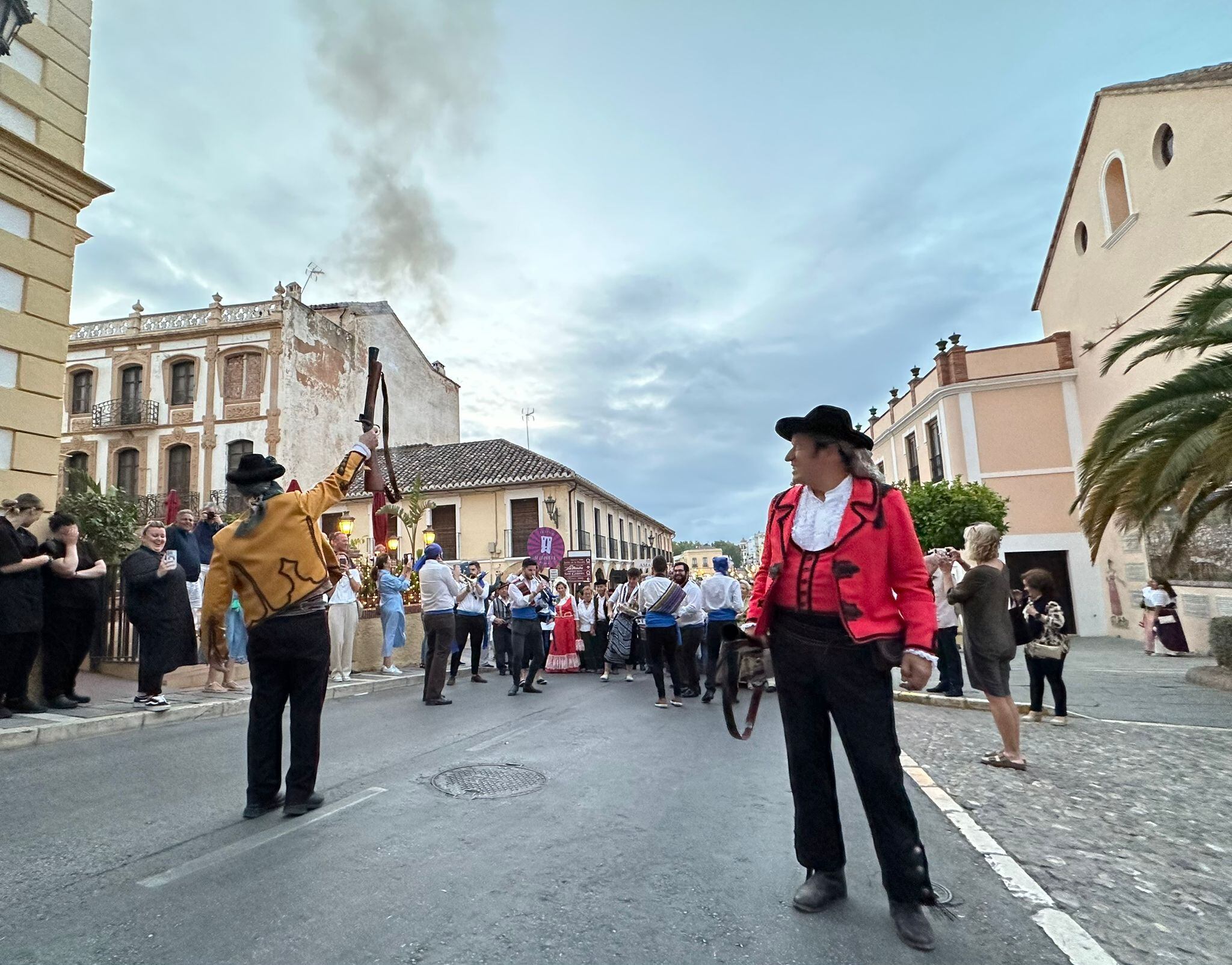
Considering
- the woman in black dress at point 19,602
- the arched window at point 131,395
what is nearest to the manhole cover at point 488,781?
the woman in black dress at point 19,602

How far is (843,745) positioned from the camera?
2.82 meters

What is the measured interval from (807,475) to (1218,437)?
24.9ft

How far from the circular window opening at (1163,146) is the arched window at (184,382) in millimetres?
31948

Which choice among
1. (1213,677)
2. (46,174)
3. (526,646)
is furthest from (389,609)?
(1213,677)

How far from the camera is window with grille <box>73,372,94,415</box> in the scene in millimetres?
29828

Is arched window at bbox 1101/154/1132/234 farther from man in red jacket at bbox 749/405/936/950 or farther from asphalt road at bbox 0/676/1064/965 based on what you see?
man in red jacket at bbox 749/405/936/950

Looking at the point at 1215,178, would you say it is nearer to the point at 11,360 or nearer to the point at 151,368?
the point at 11,360

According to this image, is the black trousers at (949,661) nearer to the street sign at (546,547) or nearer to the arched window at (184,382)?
the street sign at (546,547)

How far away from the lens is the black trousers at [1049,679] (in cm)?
702

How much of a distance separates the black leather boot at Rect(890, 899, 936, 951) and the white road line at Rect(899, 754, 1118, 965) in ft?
1.44

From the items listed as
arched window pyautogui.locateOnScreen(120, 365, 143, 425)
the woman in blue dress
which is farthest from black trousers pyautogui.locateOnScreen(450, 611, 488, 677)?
arched window pyautogui.locateOnScreen(120, 365, 143, 425)

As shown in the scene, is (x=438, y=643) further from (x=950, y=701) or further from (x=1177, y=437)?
(x=1177, y=437)

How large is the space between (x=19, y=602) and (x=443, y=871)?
5.64m

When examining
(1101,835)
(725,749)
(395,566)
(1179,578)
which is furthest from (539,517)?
(1101,835)
